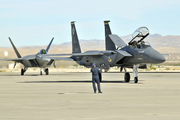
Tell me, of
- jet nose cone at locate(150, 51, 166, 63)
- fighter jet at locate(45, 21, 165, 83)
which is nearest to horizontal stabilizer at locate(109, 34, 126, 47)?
fighter jet at locate(45, 21, 165, 83)

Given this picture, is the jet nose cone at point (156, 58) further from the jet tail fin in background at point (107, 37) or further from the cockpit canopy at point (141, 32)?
the jet tail fin in background at point (107, 37)

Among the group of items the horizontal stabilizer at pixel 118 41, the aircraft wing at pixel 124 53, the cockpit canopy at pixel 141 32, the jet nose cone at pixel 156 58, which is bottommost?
the jet nose cone at pixel 156 58

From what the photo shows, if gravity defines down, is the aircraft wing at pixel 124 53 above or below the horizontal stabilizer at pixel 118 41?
below

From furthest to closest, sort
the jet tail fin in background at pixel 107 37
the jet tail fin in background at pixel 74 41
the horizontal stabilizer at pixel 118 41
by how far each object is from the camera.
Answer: the jet tail fin in background at pixel 74 41 < the jet tail fin in background at pixel 107 37 < the horizontal stabilizer at pixel 118 41

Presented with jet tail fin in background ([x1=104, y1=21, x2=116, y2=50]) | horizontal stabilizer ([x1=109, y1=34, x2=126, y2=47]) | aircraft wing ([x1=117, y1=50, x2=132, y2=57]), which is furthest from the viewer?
jet tail fin in background ([x1=104, y1=21, x2=116, y2=50])

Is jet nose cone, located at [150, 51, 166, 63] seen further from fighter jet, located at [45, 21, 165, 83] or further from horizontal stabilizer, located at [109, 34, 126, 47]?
horizontal stabilizer, located at [109, 34, 126, 47]

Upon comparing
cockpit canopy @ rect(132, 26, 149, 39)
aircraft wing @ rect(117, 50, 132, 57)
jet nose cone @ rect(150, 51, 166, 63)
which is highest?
cockpit canopy @ rect(132, 26, 149, 39)

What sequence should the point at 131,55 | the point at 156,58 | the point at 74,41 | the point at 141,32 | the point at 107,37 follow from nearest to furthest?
the point at 156,58
the point at 131,55
the point at 141,32
the point at 107,37
the point at 74,41

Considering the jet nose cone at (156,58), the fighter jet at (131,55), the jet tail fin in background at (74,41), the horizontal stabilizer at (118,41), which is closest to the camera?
the jet nose cone at (156,58)

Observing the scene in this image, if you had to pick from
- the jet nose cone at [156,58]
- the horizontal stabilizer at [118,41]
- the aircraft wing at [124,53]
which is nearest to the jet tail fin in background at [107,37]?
the horizontal stabilizer at [118,41]

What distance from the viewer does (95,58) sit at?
25.5m

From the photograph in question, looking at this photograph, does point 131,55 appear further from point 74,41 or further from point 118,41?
point 74,41

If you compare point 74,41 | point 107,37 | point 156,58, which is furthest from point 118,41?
point 74,41

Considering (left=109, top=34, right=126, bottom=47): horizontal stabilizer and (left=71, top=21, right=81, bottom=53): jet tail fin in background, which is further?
(left=71, top=21, right=81, bottom=53): jet tail fin in background
